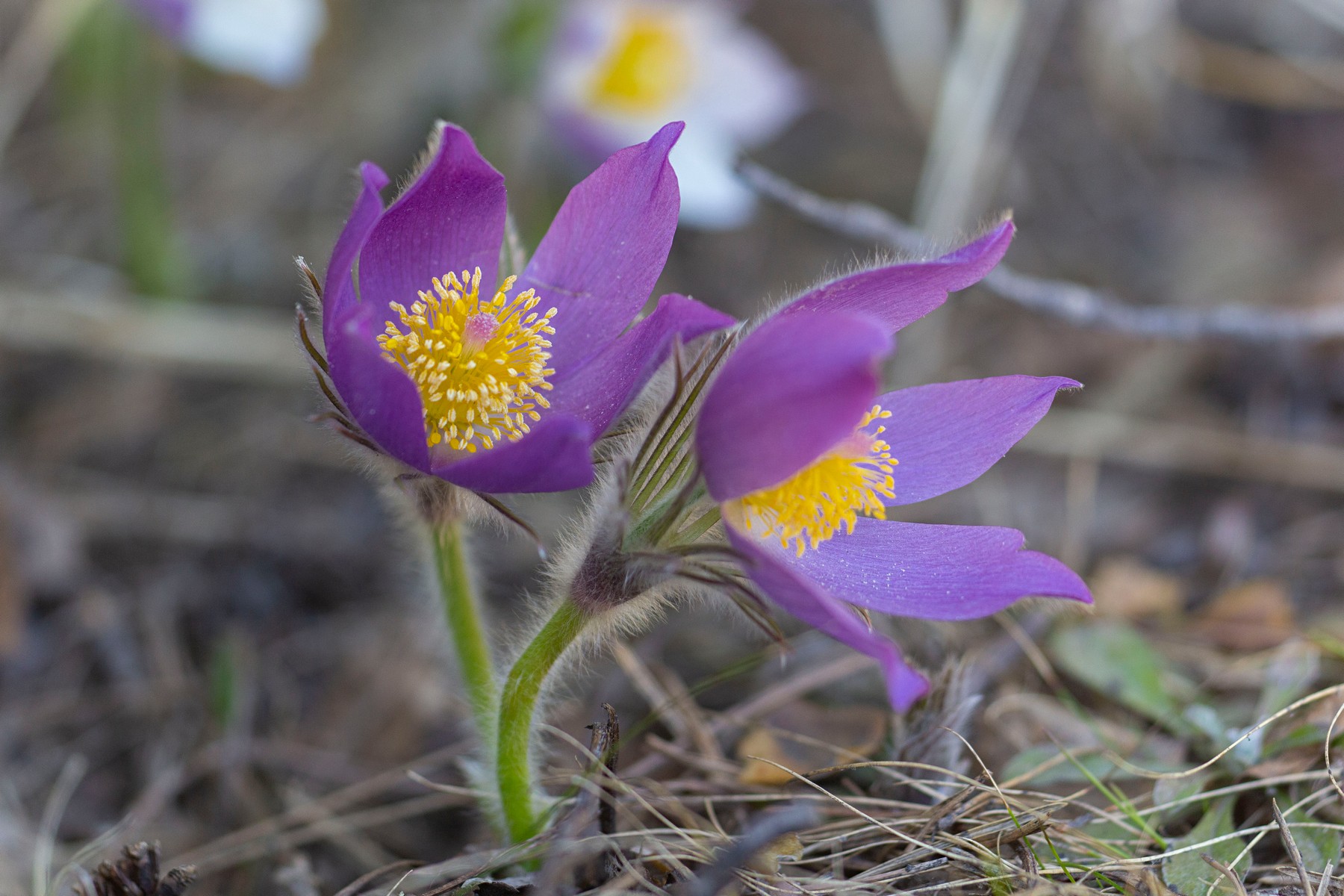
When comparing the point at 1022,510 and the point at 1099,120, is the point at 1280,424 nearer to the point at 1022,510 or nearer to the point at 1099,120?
the point at 1022,510

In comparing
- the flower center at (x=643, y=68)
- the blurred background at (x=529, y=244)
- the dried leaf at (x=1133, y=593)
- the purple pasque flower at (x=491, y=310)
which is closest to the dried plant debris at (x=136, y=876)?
the blurred background at (x=529, y=244)

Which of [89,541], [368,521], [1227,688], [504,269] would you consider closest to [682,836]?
[504,269]

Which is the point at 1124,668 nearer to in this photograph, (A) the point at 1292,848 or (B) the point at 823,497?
(A) the point at 1292,848

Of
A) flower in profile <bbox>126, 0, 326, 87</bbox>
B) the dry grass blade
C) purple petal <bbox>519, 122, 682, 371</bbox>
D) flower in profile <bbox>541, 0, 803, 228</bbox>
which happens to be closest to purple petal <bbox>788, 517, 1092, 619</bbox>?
the dry grass blade

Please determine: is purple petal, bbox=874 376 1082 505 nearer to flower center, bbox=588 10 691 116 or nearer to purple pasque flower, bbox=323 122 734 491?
purple pasque flower, bbox=323 122 734 491

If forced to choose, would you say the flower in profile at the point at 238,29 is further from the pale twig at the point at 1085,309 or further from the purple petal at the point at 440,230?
the purple petal at the point at 440,230

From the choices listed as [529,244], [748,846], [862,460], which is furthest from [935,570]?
[529,244]
